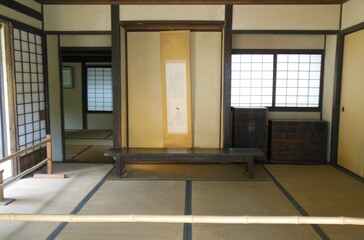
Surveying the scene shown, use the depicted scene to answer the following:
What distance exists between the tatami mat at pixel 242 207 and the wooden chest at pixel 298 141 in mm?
1266

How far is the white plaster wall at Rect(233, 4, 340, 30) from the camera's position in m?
4.86

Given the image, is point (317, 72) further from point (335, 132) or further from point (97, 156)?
point (97, 156)

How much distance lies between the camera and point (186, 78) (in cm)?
507

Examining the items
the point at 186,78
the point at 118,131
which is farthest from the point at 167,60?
the point at 118,131

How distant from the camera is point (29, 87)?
4.64 meters

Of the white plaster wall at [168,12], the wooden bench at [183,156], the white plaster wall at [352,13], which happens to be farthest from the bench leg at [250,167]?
the white plaster wall at [352,13]

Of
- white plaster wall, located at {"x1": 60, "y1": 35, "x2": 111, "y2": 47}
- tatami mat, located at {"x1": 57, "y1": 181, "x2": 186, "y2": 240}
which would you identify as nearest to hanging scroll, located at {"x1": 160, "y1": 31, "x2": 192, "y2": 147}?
white plaster wall, located at {"x1": 60, "y1": 35, "x2": 111, "y2": 47}

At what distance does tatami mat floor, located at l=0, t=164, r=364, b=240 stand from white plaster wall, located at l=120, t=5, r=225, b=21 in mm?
2313

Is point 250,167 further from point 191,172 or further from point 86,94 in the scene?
point 86,94

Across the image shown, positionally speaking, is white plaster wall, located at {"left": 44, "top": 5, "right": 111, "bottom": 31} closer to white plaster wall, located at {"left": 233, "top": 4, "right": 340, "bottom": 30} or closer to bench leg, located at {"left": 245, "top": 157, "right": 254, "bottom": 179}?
white plaster wall, located at {"left": 233, "top": 4, "right": 340, "bottom": 30}

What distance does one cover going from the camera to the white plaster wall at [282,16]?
4.86 m

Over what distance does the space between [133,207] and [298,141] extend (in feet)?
10.5

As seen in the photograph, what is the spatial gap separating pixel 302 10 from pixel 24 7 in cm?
408

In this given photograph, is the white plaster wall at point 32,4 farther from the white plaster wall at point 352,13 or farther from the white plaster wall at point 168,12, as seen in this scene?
the white plaster wall at point 352,13
